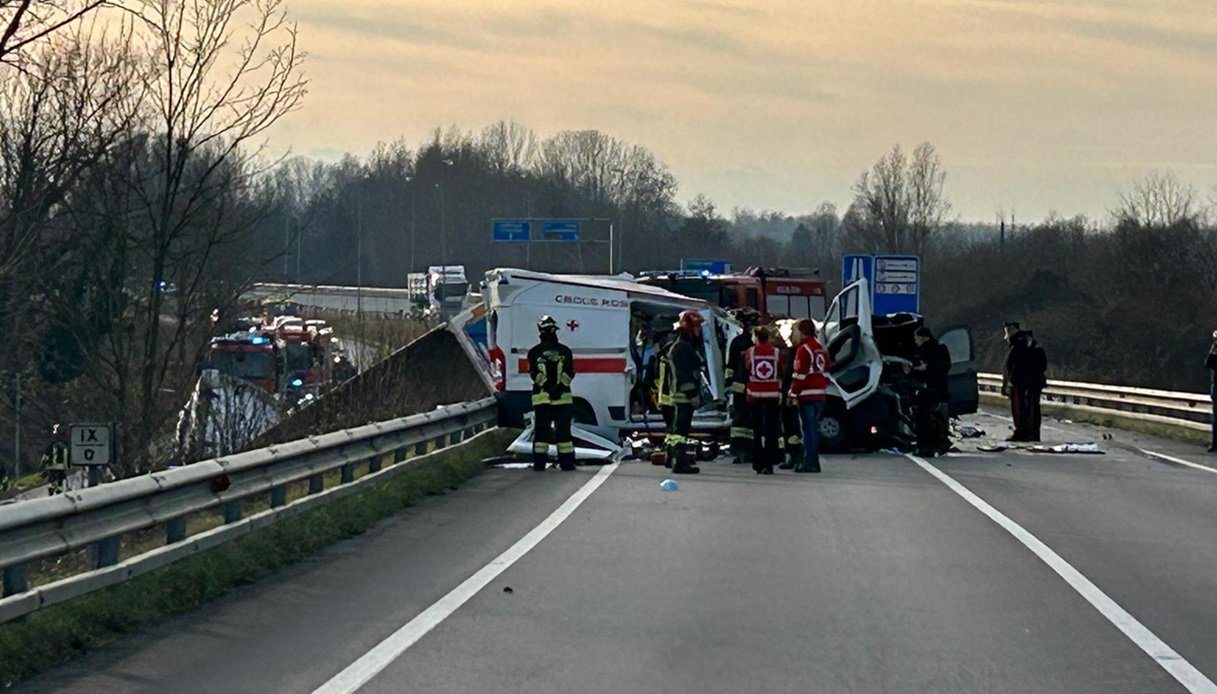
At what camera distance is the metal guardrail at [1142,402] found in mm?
28297

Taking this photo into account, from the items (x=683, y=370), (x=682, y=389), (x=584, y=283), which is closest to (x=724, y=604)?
(x=682, y=389)

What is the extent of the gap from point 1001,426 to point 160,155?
56.3 ft

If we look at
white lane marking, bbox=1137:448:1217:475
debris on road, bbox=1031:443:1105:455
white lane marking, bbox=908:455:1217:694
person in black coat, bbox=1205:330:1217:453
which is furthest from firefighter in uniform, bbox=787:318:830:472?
person in black coat, bbox=1205:330:1217:453

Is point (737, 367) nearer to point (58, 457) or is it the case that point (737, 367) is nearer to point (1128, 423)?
point (58, 457)

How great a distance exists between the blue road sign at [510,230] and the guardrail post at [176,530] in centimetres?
5943

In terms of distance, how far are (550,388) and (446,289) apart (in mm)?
47823

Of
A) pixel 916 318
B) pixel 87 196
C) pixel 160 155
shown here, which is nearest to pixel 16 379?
pixel 87 196

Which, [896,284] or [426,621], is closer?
[426,621]

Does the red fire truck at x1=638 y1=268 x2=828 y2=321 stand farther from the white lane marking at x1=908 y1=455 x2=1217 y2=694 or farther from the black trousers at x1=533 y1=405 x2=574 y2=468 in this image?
the white lane marking at x1=908 y1=455 x2=1217 y2=694

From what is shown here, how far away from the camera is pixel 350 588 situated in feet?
33.1

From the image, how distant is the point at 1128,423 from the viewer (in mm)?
31203

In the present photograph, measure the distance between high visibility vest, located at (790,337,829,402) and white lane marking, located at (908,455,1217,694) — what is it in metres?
3.95

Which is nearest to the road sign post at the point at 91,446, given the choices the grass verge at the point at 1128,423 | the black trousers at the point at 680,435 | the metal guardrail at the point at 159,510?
the metal guardrail at the point at 159,510

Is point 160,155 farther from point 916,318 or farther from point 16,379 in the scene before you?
point 916,318
